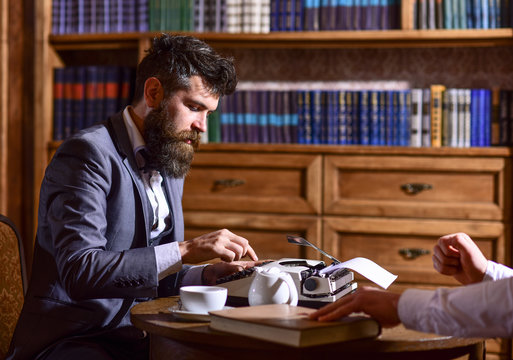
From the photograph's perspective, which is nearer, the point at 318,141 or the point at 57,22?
the point at 318,141

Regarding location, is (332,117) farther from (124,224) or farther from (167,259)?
(167,259)

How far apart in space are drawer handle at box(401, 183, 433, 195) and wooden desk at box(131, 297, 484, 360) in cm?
161

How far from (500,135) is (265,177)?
113 cm

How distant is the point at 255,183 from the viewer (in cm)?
298

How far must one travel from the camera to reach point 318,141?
118 inches

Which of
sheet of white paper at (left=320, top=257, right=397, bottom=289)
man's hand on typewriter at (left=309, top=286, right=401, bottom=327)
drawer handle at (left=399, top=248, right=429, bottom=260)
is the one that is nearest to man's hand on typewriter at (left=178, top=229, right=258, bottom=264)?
sheet of white paper at (left=320, top=257, right=397, bottom=289)

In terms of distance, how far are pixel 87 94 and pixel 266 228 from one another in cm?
116

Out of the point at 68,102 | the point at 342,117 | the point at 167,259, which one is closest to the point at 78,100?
the point at 68,102

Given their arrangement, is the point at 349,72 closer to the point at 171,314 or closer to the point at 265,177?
the point at 265,177

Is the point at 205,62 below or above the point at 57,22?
below

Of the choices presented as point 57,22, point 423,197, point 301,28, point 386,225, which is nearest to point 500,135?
point 423,197

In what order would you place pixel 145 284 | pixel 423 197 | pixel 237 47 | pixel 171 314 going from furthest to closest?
pixel 237 47 → pixel 423 197 → pixel 145 284 → pixel 171 314

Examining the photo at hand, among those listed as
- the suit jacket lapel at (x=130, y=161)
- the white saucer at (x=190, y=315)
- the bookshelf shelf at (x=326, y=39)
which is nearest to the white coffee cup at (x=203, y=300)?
the white saucer at (x=190, y=315)

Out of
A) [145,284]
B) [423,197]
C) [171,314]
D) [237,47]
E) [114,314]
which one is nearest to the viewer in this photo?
[171,314]
